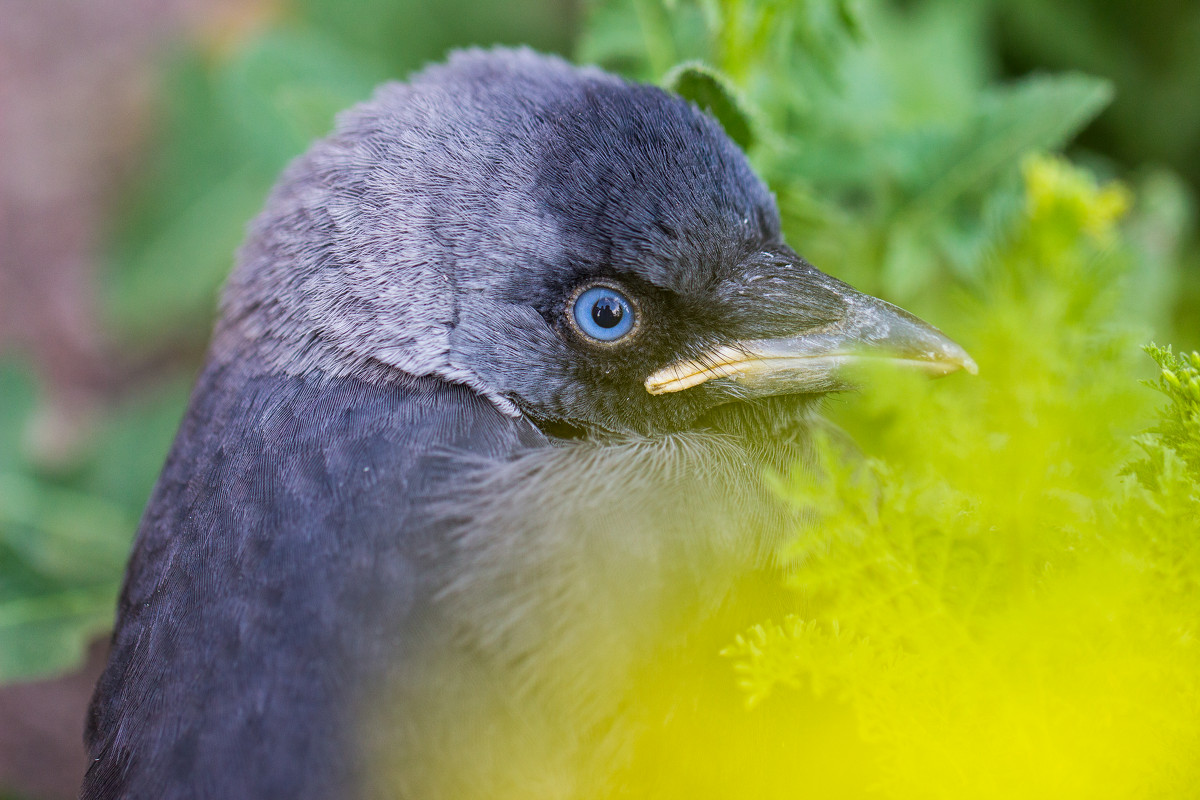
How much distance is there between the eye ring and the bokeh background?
463 millimetres

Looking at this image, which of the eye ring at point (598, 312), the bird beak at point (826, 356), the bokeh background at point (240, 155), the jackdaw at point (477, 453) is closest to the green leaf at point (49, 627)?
the bokeh background at point (240, 155)

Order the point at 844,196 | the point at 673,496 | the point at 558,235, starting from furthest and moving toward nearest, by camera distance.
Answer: the point at 844,196 → the point at 558,235 → the point at 673,496

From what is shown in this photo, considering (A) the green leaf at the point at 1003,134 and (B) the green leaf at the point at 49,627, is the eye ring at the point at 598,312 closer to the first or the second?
(A) the green leaf at the point at 1003,134

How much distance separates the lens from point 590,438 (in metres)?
1.68

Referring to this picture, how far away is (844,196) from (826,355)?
3.21 feet

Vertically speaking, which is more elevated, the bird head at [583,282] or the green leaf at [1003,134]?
the green leaf at [1003,134]

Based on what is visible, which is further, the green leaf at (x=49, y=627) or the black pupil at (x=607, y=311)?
the green leaf at (x=49, y=627)

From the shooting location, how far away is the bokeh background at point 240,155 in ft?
6.84

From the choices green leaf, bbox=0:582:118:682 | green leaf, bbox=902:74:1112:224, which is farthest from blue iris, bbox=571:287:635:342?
green leaf, bbox=0:582:118:682

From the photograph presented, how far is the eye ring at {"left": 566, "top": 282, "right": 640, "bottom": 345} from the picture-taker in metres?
1.68

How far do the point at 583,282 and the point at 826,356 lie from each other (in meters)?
0.43

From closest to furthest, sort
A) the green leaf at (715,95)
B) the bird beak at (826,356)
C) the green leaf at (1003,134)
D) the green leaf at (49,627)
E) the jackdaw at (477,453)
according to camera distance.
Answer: the jackdaw at (477,453), the bird beak at (826,356), the green leaf at (715,95), the green leaf at (1003,134), the green leaf at (49,627)

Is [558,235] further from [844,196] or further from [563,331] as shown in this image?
[844,196]

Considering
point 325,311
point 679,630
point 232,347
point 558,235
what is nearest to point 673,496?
point 679,630
